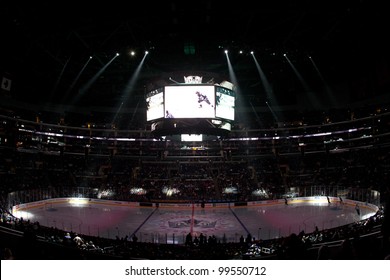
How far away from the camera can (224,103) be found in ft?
74.9

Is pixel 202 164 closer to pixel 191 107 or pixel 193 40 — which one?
pixel 191 107

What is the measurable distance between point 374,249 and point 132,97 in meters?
41.9

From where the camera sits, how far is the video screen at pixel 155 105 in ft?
73.7

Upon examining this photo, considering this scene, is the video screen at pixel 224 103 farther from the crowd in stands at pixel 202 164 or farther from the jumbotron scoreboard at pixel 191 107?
the crowd in stands at pixel 202 164

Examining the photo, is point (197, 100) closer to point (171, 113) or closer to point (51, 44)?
point (171, 113)

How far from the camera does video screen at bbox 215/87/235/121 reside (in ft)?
73.3

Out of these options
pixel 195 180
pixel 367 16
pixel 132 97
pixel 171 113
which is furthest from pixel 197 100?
pixel 132 97

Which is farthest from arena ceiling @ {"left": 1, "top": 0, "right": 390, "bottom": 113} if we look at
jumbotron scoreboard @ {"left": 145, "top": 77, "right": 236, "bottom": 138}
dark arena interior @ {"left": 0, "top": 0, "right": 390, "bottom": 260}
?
jumbotron scoreboard @ {"left": 145, "top": 77, "right": 236, "bottom": 138}

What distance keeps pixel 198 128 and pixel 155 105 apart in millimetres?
3442

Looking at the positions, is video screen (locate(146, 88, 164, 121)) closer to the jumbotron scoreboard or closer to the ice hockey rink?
the jumbotron scoreboard

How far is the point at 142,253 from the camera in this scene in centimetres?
930

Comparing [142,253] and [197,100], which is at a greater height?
[197,100]

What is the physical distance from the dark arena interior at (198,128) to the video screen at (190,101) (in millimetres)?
71
